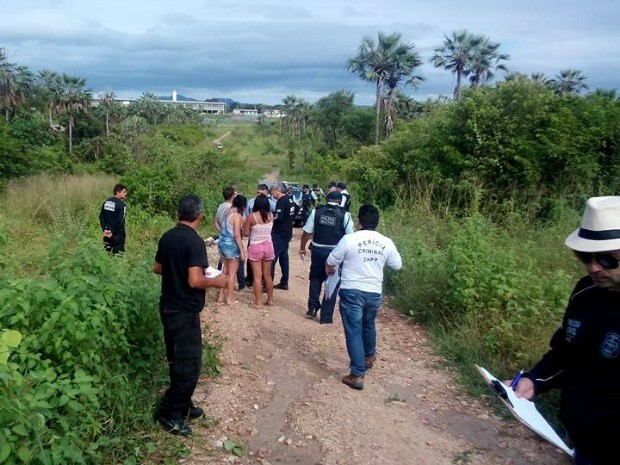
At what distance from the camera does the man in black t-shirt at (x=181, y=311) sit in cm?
389

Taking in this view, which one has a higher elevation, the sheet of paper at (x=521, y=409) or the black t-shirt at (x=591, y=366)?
the black t-shirt at (x=591, y=366)

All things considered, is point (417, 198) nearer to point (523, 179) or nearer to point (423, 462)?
point (523, 179)

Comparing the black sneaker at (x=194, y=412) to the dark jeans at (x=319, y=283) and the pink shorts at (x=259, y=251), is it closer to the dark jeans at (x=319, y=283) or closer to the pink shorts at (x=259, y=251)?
the dark jeans at (x=319, y=283)

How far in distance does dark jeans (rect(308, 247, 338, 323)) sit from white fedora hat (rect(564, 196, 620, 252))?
4.77m

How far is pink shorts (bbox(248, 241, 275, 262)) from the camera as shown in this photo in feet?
24.7

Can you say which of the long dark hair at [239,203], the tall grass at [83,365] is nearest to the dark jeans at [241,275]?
the long dark hair at [239,203]

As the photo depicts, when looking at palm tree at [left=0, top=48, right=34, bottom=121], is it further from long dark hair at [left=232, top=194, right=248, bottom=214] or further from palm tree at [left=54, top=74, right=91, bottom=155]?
long dark hair at [left=232, top=194, right=248, bottom=214]

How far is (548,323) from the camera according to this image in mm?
5504

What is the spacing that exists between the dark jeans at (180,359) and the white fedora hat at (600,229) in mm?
2736

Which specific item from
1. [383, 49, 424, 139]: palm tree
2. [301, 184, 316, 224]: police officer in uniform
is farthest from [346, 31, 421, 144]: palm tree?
[301, 184, 316, 224]: police officer in uniform

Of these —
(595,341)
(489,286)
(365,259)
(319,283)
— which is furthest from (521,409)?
(319,283)

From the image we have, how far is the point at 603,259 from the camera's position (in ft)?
6.98

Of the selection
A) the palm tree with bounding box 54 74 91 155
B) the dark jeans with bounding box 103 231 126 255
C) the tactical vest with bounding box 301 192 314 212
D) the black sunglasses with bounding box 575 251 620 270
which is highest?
the palm tree with bounding box 54 74 91 155

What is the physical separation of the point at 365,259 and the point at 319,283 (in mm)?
2344
